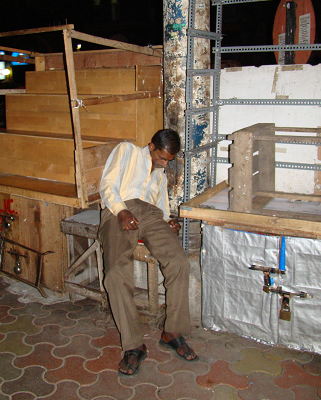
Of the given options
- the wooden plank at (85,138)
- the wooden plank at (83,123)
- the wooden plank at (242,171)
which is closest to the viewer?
the wooden plank at (242,171)

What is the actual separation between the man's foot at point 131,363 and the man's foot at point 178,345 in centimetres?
25

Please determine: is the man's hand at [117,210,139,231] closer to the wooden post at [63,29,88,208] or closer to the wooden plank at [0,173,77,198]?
the wooden post at [63,29,88,208]

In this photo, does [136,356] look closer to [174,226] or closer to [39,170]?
[174,226]

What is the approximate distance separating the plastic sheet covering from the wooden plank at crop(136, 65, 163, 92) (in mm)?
1743

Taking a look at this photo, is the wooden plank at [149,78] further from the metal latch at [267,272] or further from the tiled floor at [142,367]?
the tiled floor at [142,367]

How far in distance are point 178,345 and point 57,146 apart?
2.28 metres

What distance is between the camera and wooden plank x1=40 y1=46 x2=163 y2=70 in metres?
4.45

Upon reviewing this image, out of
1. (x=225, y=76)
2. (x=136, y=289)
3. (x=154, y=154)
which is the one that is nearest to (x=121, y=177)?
(x=154, y=154)

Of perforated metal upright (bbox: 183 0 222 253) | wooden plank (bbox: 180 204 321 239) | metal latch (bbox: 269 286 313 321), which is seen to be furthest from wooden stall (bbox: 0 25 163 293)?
metal latch (bbox: 269 286 313 321)

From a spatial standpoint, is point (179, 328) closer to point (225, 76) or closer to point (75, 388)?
point (75, 388)

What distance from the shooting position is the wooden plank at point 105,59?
4.45 meters

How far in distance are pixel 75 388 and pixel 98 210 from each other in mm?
1825

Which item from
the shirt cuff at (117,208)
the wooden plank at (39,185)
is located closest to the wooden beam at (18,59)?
the wooden plank at (39,185)

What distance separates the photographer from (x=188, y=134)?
3.26 metres
